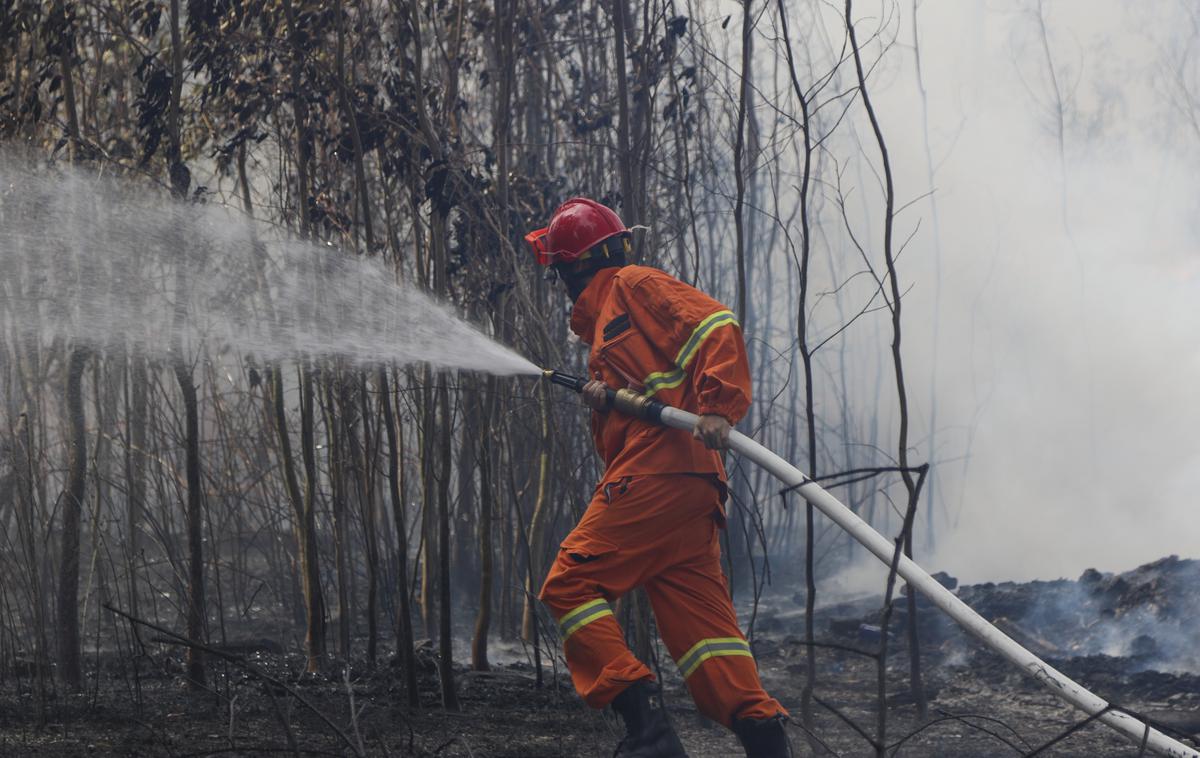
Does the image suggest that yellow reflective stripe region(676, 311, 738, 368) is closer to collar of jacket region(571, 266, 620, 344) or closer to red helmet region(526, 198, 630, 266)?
collar of jacket region(571, 266, 620, 344)

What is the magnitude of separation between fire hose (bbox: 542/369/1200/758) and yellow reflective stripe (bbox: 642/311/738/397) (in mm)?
69

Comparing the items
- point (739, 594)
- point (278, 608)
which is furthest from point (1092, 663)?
point (278, 608)

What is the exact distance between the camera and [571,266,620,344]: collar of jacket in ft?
13.1

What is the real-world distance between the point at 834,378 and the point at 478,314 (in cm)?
725

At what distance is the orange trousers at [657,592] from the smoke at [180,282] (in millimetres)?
1496

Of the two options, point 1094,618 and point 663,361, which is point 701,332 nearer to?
point 663,361

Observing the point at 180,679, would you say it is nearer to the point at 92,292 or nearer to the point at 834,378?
the point at 92,292

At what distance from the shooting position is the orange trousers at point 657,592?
353 centimetres

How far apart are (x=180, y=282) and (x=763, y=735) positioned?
5193mm

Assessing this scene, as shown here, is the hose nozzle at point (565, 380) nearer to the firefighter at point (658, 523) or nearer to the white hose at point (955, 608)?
the firefighter at point (658, 523)

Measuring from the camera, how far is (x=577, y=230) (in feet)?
13.1

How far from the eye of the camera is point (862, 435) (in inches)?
494

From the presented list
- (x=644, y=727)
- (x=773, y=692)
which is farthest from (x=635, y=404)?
(x=773, y=692)

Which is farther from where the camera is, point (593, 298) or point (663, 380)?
point (593, 298)
